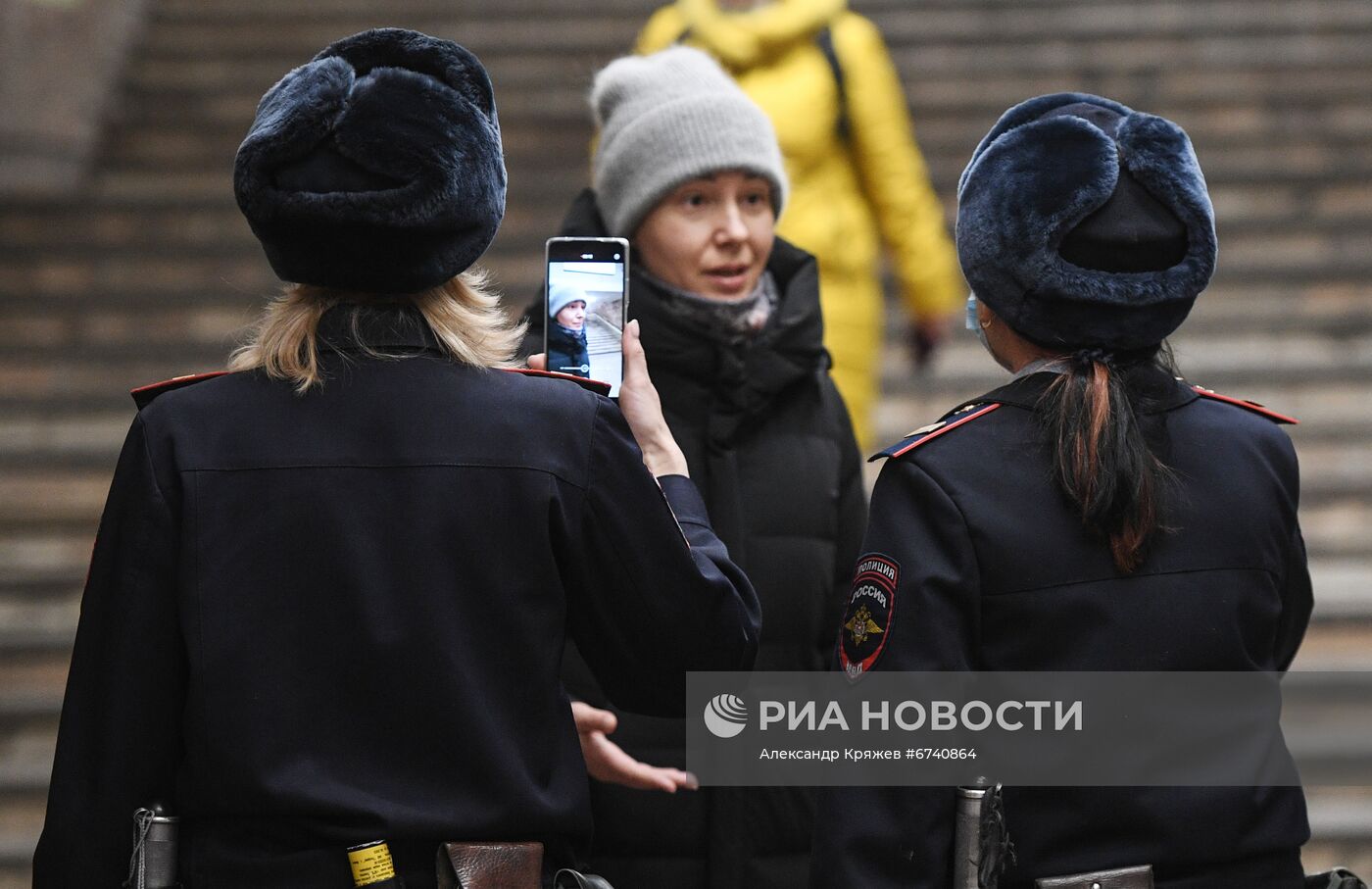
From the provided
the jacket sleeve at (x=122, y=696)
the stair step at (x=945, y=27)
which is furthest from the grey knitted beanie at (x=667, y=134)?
the stair step at (x=945, y=27)

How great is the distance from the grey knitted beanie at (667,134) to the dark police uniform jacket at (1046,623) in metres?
1.12

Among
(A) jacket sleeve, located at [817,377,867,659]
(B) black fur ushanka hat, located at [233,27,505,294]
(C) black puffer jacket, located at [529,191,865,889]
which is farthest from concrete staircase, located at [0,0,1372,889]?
(B) black fur ushanka hat, located at [233,27,505,294]

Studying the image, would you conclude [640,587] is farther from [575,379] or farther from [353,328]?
[353,328]

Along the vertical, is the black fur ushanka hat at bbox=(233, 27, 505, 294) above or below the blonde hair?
above

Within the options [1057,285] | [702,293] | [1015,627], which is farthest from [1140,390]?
[702,293]

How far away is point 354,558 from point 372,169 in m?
0.48

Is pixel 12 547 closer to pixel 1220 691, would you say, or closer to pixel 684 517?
pixel 684 517

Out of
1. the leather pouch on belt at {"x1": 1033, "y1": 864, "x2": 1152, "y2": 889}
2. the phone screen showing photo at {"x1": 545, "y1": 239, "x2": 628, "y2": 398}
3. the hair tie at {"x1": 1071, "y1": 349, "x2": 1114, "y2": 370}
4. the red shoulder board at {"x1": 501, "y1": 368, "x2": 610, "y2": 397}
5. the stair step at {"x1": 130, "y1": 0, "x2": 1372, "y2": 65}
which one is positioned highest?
the stair step at {"x1": 130, "y1": 0, "x2": 1372, "y2": 65}

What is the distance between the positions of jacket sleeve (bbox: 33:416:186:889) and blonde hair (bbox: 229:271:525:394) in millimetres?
192

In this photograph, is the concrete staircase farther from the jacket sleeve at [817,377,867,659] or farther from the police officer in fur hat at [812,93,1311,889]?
the police officer in fur hat at [812,93,1311,889]

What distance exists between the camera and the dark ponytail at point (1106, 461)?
238 cm

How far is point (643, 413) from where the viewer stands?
8.71 feet

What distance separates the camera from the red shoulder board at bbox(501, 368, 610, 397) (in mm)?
2391
